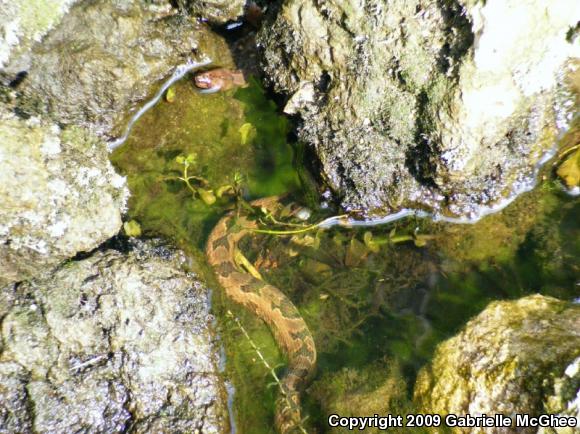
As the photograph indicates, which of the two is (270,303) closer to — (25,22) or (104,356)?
(104,356)

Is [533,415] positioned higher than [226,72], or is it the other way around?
[226,72]

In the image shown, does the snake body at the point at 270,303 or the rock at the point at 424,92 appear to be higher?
the rock at the point at 424,92

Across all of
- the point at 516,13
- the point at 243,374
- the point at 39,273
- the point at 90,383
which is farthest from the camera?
the point at 243,374

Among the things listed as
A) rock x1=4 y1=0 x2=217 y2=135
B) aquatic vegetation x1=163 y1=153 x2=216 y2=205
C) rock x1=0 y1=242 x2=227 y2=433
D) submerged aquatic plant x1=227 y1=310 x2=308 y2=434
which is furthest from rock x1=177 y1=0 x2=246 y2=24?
submerged aquatic plant x1=227 y1=310 x2=308 y2=434

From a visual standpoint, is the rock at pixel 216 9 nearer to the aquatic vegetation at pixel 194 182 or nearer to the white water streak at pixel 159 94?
the white water streak at pixel 159 94

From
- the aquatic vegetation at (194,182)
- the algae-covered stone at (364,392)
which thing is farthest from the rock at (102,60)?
the algae-covered stone at (364,392)

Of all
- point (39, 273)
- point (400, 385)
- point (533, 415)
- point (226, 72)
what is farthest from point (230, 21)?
point (533, 415)

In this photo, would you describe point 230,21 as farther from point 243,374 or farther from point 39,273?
point 243,374
